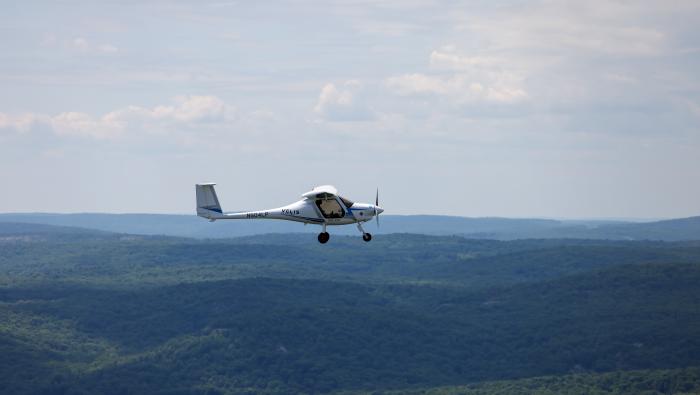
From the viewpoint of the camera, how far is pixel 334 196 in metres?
142

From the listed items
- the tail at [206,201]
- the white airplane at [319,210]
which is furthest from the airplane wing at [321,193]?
the tail at [206,201]

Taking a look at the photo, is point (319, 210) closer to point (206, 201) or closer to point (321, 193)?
point (321, 193)

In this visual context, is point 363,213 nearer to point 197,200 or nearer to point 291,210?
point 291,210

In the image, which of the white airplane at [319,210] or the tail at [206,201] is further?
the tail at [206,201]

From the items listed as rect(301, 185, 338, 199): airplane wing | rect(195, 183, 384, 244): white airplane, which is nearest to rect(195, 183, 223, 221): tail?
rect(195, 183, 384, 244): white airplane

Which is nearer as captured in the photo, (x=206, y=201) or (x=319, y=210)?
(x=319, y=210)

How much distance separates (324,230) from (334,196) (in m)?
4.60

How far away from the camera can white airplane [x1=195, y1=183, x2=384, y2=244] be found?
14250cm

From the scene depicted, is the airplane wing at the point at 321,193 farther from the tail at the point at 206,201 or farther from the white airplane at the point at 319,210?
the tail at the point at 206,201

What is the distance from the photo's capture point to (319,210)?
14412 cm

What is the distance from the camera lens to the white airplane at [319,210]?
142500mm

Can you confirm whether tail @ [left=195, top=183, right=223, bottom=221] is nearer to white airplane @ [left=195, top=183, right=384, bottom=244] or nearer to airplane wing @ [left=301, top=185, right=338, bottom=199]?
white airplane @ [left=195, top=183, right=384, bottom=244]

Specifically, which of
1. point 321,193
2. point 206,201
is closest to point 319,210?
point 321,193

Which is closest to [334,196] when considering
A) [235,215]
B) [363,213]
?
[363,213]
